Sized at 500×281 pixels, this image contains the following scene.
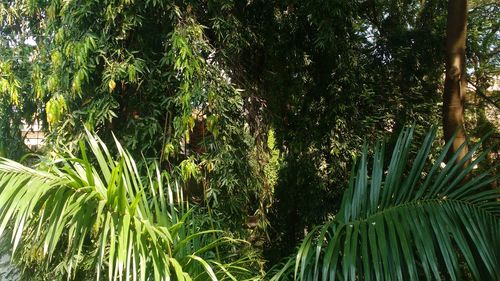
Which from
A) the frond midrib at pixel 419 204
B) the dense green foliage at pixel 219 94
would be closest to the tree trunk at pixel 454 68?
the dense green foliage at pixel 219 94

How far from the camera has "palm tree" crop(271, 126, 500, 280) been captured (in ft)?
6.04

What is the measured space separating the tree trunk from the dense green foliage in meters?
0.56

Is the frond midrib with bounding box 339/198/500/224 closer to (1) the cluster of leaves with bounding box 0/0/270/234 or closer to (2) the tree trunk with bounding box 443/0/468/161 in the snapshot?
(1) the cluster of leaves with bounding box 0/0/270/234

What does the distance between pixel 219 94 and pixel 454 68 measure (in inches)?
87.9

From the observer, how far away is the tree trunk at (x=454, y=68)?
3990mm

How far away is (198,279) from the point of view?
190 centimetres

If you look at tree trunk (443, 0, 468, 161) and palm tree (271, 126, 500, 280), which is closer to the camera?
palm tree (271, 126, 500, 280)

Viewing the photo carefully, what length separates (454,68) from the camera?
4.05 metres

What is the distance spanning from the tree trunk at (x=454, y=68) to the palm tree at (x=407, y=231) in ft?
6.30

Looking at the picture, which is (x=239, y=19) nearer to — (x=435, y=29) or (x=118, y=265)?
(x=118, y=265)

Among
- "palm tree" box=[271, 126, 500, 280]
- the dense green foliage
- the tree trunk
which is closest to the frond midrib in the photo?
"palm tree" box=[271, 126, 500, 280]

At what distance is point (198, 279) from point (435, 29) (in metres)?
4.34

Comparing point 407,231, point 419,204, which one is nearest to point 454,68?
point 419,204

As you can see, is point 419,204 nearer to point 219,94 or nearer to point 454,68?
point 219,94
